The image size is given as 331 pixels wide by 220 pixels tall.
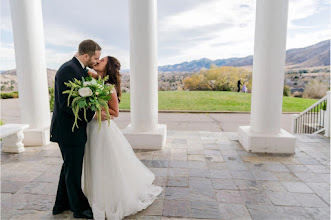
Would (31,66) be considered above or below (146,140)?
above

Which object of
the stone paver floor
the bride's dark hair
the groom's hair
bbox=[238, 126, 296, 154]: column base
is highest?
the groom's hair

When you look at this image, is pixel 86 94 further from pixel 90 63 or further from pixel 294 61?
pixel 294 61

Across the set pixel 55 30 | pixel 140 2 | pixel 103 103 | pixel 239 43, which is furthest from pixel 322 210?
pixel 239 43

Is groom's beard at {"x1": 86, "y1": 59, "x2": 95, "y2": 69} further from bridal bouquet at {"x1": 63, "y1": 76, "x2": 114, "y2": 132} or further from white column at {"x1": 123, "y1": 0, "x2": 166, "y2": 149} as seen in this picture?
white column at {"x1": 123, "y1": 0, "x2": 166, "y2": 149}

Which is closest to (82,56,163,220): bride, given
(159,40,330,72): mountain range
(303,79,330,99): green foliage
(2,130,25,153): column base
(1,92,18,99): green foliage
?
(2,130,25,153): column base

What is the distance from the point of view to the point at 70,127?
2773 mm

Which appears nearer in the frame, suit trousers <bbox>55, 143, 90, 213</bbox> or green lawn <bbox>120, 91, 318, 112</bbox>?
suit trousers <bbox>55, 143, 90, 213</bbox>

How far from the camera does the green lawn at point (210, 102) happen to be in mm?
16828

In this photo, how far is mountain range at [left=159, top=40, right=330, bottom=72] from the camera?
25609 mm

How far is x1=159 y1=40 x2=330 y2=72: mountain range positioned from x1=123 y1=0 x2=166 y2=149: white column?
65.3 ft

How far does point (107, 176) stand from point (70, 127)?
2.52ft

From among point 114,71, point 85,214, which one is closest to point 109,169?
point 85,214

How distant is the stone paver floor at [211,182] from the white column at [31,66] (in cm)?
67

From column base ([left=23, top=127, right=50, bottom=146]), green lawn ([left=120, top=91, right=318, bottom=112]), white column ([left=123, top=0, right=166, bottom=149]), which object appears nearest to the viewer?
white column ([left=123, top=0, right=166, bottom=149])
